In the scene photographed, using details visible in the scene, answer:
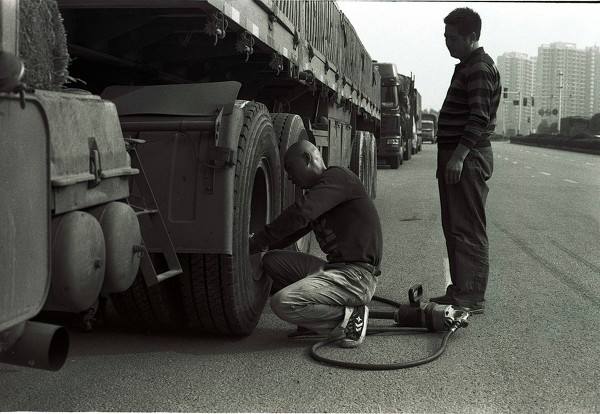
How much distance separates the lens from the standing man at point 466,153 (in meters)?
5.27

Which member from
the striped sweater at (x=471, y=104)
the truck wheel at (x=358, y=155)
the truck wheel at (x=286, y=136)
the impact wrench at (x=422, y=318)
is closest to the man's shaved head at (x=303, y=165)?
the truck wheel at (x=286, y=136)

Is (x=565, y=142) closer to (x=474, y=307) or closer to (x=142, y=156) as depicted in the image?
(x=474, y=307)

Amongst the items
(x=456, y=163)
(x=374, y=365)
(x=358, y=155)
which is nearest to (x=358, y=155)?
(x=358, y=155)

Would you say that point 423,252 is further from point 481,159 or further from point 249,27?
point 249,27


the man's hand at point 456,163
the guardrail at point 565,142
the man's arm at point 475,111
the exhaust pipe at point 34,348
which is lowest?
the guardrail at point 565,142

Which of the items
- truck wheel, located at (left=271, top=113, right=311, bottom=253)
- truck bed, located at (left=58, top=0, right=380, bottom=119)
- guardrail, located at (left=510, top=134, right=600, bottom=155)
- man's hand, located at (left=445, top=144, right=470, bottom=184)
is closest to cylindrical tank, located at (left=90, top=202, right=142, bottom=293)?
truck bed, located at (left=58, top=0, right=380, bottom=119)

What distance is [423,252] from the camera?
8.14 metres

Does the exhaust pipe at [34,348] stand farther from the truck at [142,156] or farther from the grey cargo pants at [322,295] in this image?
the grey cargo pants at [322,295]

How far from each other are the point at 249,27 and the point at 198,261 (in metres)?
1.24

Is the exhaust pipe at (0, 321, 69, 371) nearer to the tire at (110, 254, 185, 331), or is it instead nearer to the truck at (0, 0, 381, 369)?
the truck at (0, 0, 381, 369)

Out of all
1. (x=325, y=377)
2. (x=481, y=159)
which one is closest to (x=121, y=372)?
(x=325, y=377)

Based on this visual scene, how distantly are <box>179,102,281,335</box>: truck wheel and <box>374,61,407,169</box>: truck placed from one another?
50.0 ft

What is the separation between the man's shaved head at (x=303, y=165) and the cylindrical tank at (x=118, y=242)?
1.66 metres

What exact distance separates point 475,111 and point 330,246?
1.32 m
